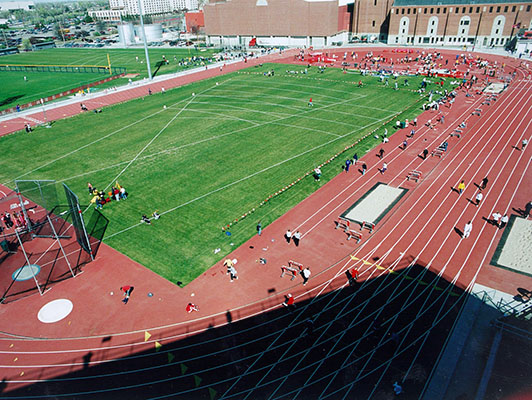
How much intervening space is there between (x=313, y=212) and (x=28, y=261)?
749 inches

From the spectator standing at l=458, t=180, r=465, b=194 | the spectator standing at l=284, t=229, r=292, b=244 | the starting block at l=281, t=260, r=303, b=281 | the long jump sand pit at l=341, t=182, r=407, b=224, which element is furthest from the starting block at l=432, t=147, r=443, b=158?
the starting block at l=281, t=260, r=303, b=281

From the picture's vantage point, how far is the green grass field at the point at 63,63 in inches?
2830

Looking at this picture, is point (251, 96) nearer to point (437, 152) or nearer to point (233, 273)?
point (437, 152)

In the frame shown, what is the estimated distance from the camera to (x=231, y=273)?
71.5 ft

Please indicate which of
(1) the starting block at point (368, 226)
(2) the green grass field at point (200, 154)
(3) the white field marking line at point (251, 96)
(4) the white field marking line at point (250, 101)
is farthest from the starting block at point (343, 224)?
(3) the white field marking line at point (251, 96)

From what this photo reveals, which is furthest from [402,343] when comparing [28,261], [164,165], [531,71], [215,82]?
[531,71]

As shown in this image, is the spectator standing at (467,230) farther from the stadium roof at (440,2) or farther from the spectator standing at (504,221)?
the stadium roof at (440,2)

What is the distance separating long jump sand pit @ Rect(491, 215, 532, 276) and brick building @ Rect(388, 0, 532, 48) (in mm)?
87374

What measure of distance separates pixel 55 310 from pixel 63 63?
3996 inches

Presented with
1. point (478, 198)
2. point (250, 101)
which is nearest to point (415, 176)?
point (478, 198)

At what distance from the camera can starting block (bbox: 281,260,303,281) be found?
21688mm

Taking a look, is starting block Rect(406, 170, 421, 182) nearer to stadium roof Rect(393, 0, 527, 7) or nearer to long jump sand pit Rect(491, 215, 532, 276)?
long jump sand pit Rect(491, 215, 532, 276)

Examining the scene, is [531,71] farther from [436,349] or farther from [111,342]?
[111,342]

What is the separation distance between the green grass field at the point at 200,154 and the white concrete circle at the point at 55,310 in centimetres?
486
